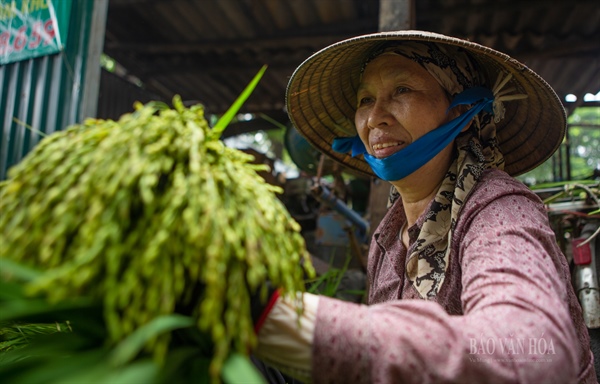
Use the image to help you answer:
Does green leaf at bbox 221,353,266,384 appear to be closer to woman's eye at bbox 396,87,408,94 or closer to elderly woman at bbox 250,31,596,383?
elderly woman at bbox 250,31,596,383

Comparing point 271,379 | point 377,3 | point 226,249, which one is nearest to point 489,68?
point 271,379

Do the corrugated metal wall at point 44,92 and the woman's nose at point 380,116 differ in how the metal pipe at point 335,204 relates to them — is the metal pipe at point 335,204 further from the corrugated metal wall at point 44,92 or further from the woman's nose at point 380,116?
the corrugated metal wall at point 44,92

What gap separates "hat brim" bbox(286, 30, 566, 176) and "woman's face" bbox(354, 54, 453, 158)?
14 centimetres

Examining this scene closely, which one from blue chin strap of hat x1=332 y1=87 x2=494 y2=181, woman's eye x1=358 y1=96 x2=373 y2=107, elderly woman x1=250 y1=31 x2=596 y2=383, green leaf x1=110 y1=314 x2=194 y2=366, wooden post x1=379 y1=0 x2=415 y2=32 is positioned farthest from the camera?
wooden post x1=379 y1=0 x2=415 y2=32

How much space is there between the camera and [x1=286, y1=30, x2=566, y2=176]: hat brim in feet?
6.66

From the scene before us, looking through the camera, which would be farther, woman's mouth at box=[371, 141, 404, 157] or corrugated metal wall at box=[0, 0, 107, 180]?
corrugated metal wall at box=[0, 0, 107, 180]

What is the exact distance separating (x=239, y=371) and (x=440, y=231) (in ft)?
3.87

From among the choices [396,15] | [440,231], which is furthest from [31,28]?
[440,231]

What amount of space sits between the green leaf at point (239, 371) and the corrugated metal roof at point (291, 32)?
3.90 meters

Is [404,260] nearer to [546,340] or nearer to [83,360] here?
[546,340]

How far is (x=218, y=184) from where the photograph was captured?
88cm

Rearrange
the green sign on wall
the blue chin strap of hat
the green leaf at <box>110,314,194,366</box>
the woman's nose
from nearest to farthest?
1. the green leaf at <box>110,314,194,366</box>
2. the blue chin strap of hat
3. the woman's nose
4. the green sign on wall

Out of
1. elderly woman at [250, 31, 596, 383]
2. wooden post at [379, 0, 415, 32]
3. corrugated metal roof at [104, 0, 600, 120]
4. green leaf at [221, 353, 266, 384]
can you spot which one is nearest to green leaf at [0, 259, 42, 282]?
green leaf at [221, 353, 266, 384]

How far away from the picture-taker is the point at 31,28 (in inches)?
126
